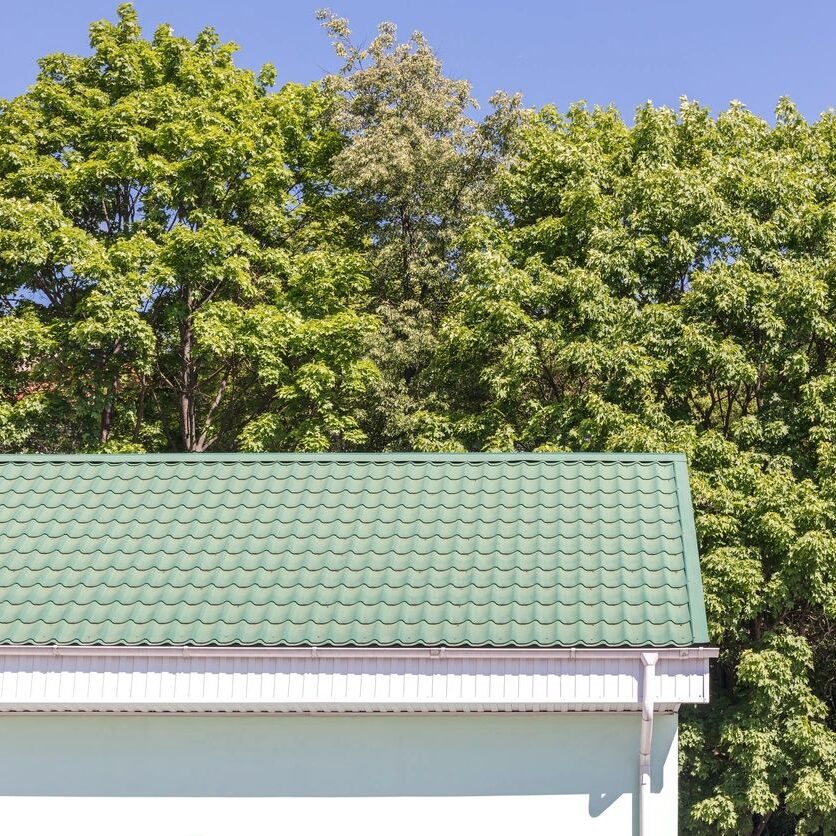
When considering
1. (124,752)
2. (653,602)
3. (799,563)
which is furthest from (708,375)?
(124,752)

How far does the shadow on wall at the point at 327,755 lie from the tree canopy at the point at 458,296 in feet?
33.7

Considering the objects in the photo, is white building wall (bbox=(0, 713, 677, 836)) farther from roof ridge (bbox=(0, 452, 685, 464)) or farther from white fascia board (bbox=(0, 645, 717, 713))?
roof ridge (bbox=(0, 452, 685, 464))

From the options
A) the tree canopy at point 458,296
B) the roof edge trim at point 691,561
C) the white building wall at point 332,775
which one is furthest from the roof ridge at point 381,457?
the tree canopy at point 458,296

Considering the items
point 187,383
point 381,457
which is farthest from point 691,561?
point 187,383

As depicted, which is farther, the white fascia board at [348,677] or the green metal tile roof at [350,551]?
the green metal tile roof at [350,551]

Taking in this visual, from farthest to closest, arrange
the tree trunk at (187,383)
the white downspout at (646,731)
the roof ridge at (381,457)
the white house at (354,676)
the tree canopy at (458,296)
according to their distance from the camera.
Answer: the tree trunk at (187,383) → the tree canopy at (458,296) → the roof ridge at (381,457) → the white house at (354,676) → the white downspout at (646,731)

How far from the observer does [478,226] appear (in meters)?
23.3

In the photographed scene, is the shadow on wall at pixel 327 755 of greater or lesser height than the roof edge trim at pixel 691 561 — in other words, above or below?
below

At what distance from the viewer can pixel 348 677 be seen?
7.14 metres

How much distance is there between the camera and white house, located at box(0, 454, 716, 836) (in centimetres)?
712

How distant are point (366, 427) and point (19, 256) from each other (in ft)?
28.1

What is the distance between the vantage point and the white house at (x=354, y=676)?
7121 millimetres

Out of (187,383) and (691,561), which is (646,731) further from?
(187,383)

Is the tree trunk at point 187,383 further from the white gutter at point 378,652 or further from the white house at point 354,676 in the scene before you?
the white gutter at point 378,652
